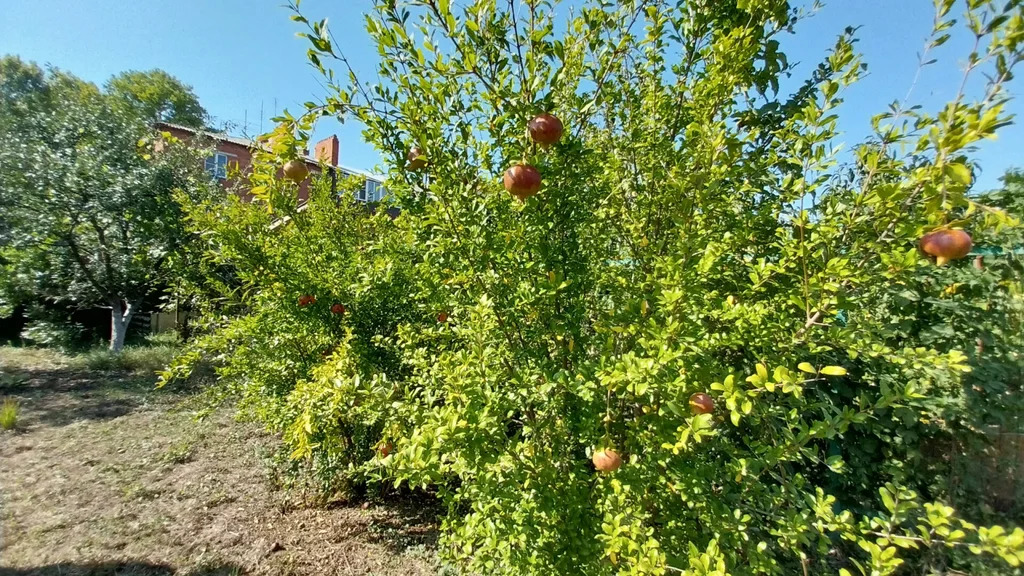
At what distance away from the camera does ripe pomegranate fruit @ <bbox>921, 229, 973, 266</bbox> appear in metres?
1.20

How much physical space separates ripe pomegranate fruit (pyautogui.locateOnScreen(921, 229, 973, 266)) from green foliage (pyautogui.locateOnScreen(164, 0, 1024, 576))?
0.13 ft

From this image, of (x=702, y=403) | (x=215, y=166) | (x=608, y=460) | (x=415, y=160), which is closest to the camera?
(x=702, y=403)

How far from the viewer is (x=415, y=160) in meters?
1.76

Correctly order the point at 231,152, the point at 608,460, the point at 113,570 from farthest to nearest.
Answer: the point at 231,152 < the point at 113,570 < the point at 608,460

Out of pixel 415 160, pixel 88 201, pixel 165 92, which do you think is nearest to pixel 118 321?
pixel 88 201

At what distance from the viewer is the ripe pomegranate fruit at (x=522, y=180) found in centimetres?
160

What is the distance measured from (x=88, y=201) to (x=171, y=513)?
6.88m

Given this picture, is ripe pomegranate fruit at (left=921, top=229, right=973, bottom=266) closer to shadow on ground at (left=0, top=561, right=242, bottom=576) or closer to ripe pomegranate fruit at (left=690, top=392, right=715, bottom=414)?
ripe pomegranate fruit at (left=690, top=392, right=715, bottom=414)

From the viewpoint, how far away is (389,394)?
7.00 ft

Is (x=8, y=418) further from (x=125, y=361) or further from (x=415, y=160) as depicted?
(x=415, y=160)

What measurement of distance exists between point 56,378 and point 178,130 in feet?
36.3

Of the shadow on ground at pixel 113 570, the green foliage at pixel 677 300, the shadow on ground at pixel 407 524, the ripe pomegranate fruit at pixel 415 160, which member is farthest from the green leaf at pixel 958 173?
the shadow on ground at pixel 113 570

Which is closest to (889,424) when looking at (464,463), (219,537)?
(464,463)

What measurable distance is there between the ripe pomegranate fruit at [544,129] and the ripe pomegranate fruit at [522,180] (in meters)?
0.10
